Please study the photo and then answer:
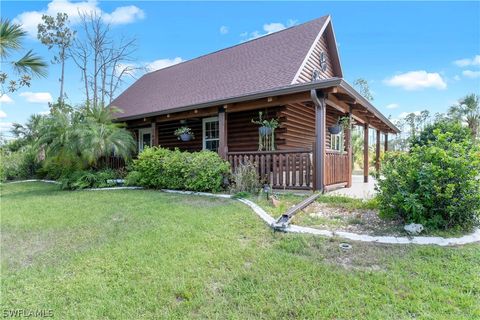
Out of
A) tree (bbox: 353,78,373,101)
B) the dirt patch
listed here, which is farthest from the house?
tree (bbox: 353,78,373,101)

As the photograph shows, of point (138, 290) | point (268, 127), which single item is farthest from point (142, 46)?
point (138, 290)

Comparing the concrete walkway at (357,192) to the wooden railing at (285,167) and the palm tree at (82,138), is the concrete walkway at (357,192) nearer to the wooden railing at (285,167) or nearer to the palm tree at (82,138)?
the wooden railing at (285,167)

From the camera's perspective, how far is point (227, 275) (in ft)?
9.73

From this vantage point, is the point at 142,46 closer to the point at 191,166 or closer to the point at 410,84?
the point at 191,166

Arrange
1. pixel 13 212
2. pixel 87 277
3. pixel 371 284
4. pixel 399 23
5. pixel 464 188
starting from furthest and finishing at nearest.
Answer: pixel 399 23 → pixel 13 212 → pixel 464 188 → pixel 87 277 → pixel 371 284

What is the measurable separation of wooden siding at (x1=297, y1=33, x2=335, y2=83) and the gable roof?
44 centimetres

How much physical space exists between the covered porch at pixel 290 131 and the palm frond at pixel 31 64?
356 centimetres

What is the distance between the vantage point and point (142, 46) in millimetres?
20078

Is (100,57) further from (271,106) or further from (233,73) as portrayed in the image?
(271,106)

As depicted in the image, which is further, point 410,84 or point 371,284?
point 410,84

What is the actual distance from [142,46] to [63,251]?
19.4 m

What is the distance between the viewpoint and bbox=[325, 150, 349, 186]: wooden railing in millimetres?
7109

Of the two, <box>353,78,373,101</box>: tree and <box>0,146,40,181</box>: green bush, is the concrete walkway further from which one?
<box>353,78,373,101</box>: tree

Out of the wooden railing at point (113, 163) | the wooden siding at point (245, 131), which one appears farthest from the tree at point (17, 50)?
the wooden siding at point (245, 131)
